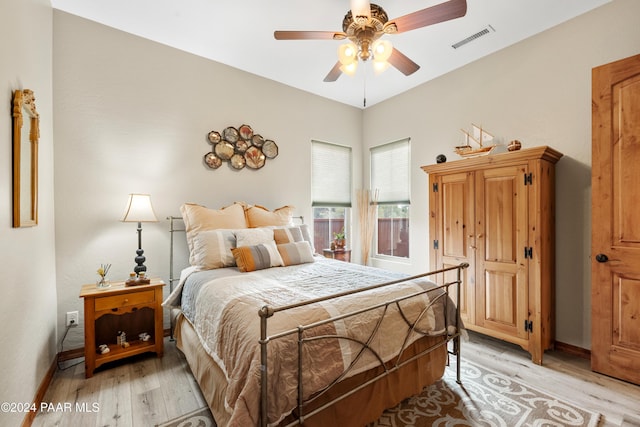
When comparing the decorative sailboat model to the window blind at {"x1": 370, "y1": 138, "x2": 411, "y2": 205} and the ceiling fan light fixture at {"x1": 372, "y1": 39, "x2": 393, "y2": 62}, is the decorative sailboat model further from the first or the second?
the ceiling fan light fixture at {"x1": 372, "y1": 39, "x2": 393, "y2": 62}

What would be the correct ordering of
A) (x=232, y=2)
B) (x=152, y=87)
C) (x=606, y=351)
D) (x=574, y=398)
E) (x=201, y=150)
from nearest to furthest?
(x=574, y=398)
(x=606, y=351)
(x=232, y=2)
(x=152, y=87)
(x=201, y=150)

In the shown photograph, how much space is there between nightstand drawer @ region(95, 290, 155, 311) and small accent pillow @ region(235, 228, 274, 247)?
0.84 meters

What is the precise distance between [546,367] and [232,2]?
13.0 feet

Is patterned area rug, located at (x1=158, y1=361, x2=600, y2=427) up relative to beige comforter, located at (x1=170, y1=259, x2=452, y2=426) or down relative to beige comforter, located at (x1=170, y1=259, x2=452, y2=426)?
down

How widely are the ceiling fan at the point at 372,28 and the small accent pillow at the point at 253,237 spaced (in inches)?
62.6

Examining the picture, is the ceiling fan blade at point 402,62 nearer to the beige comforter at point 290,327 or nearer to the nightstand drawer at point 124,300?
the beige comforter at point 290,327

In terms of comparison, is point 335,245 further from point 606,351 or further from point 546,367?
point 606,351

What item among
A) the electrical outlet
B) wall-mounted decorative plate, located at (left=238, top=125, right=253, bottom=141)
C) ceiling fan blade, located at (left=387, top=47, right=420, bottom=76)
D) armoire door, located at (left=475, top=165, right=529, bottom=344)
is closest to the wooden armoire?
armoire door, located at (left=475, top=165, right=529, bottom=344)

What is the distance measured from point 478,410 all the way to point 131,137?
11.8ft

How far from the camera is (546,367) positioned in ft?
7.75

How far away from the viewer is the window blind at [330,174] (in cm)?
417

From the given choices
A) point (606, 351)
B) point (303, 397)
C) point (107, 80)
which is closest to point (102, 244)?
point (107, 80)

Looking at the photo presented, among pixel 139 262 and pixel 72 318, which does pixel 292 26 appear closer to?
pixel 139 262

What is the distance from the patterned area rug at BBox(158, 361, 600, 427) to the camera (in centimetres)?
172
